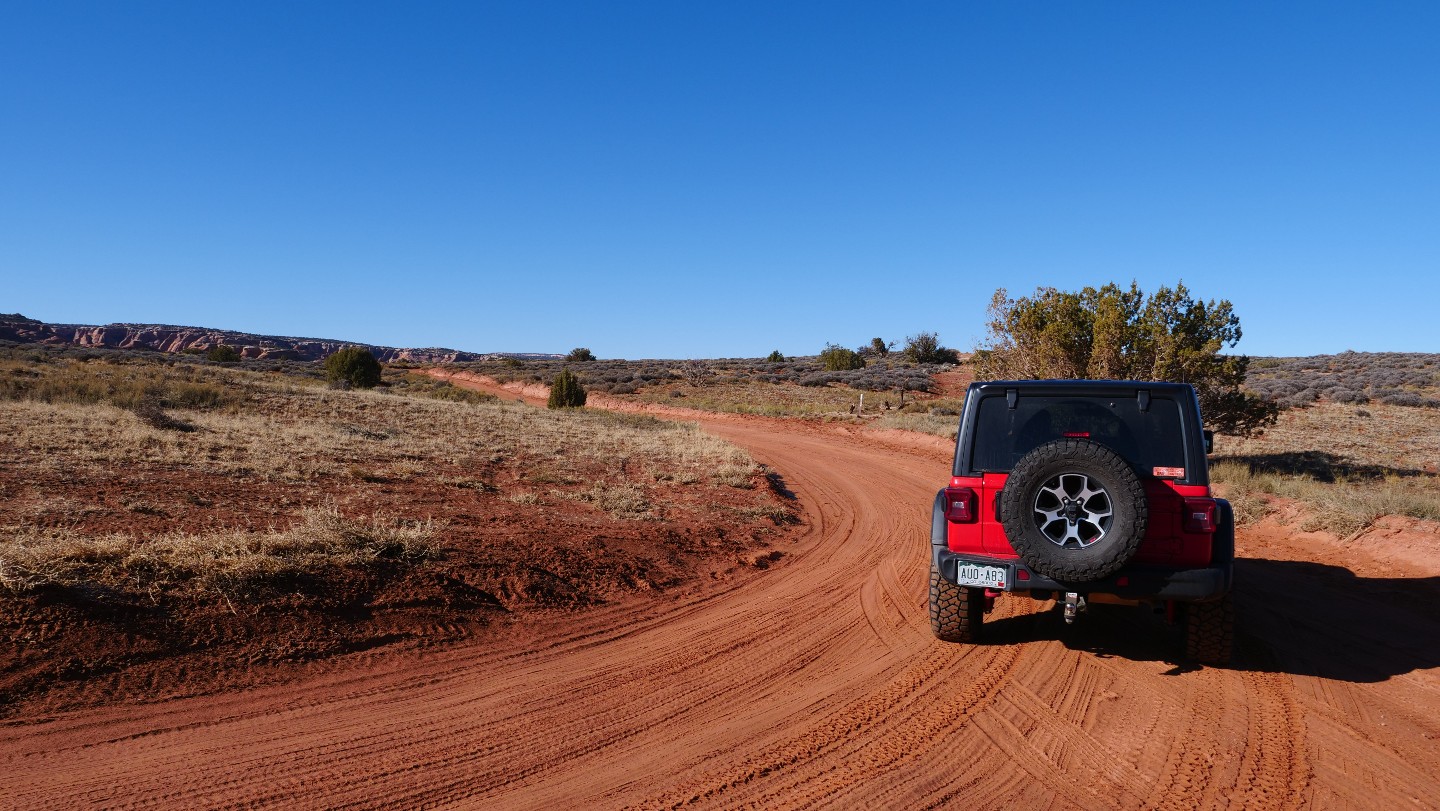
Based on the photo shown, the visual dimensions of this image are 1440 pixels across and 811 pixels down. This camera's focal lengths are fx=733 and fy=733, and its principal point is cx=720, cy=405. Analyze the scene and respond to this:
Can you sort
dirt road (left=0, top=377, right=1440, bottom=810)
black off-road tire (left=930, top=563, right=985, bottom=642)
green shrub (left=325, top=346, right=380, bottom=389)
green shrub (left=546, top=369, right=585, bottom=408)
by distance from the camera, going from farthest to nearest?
green shrub (left=325, top=346, right=380, bottom=389), green shrub (left=546, top=369, right=585, bottom=408), black off-road tire (left=930, top=563, right=985, bottom=642), dirt road (left=0, top=377, right=1440, bottom=810)

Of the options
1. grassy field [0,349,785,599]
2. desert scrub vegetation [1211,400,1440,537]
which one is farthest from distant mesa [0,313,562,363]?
desert scrub vegetation [1211,400,1440,537]

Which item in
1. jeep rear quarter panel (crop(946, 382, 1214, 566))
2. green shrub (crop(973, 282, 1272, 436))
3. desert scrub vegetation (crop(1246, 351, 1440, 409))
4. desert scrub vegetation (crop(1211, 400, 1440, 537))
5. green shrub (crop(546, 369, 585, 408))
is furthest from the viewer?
green shrub (crop(546, 369, 585, 408))

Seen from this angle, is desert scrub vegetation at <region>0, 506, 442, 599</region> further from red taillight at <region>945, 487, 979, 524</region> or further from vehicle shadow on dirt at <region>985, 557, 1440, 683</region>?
vehicle shadow on dirt at <region>985, 557, 1440, 683</region>

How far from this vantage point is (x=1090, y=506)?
4883 mm

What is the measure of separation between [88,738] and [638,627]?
12.1 ft

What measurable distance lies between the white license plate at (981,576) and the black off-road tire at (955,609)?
391mm

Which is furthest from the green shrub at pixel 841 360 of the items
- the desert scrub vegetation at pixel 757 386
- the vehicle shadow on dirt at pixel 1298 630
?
the vehicle shadow on dirt at pixel 1298 630

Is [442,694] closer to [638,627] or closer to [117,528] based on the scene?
[638,627]

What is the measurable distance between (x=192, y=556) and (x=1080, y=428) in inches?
285

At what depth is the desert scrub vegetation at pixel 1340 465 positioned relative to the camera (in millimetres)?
10688

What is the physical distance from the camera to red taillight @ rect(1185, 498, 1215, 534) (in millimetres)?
4910

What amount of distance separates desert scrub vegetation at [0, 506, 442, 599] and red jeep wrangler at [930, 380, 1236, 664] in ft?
17.2

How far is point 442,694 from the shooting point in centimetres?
493

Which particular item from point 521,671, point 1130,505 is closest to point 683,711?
point 521,671
